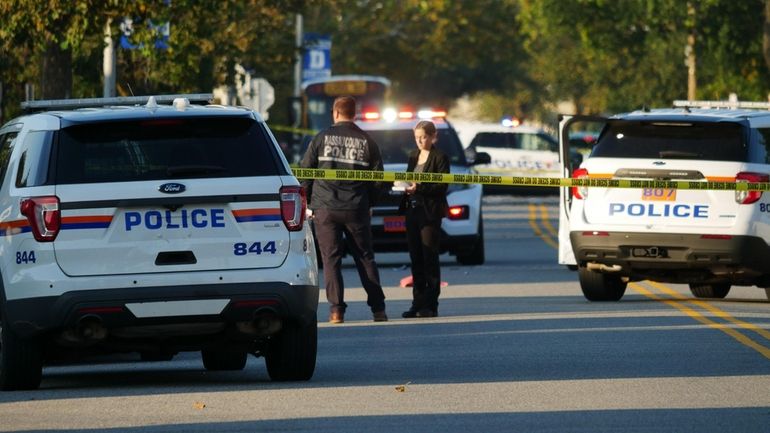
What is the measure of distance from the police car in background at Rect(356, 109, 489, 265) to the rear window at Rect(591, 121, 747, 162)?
5.92 metres

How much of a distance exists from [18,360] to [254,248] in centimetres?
150

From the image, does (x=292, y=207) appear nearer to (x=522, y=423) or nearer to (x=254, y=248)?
(x=254, y=248)

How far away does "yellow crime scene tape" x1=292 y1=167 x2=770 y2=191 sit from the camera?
1633 cm

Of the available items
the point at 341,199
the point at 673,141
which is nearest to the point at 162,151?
the point at 341,199

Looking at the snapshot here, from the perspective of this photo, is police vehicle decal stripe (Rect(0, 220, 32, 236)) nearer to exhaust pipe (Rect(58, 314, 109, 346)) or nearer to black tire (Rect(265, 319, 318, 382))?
exhaust pipe (Rect(58, 314, 109, 346))

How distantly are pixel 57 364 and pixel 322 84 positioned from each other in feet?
125

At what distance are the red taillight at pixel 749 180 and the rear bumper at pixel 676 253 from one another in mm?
Result: 321

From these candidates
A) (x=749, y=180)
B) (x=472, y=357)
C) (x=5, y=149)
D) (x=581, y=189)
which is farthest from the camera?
(x=581, y=189)

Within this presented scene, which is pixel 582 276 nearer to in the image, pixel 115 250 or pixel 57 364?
pixel 57 364

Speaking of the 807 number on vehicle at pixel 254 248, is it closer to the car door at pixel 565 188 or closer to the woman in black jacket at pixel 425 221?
the woman in black jacket at pixel 425 221

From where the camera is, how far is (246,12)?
35.2m

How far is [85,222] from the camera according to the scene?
11188 millimetres

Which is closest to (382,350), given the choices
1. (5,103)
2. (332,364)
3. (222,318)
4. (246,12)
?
(332,364)

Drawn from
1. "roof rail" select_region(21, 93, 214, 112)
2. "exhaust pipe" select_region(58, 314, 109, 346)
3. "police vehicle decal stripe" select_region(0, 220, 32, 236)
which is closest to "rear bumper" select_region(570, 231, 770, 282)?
"roof rail" select_region(21, 93, 214, 112)
